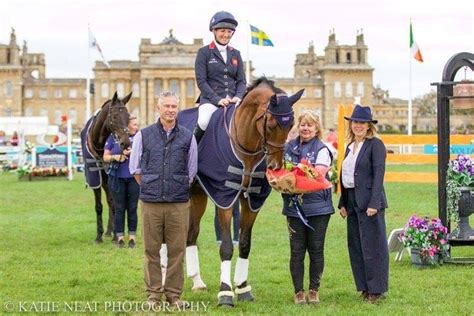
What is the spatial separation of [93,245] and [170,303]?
489 centimetres

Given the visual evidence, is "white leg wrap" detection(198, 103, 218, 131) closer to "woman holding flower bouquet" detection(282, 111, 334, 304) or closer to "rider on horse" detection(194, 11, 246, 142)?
"rider on horse" detection(194, 11, 246, 142)

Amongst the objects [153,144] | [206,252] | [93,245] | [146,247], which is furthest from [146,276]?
[93,245]

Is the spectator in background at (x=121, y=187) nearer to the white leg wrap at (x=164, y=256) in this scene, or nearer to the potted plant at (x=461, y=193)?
the white leg wrap at (x=164, y=256)

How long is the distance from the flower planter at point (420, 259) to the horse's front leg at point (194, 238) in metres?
2.77

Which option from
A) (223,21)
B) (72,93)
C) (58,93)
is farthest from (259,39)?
(72,93)

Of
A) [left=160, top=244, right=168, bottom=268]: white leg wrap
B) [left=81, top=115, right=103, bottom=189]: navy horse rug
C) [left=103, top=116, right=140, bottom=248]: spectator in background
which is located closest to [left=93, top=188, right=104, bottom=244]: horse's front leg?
[left=81, top=115, right=103, bottom=189]: navy horse rug

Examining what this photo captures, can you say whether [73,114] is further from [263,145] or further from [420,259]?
[263,145]

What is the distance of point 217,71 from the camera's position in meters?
9.06

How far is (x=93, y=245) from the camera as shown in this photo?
12570 mm

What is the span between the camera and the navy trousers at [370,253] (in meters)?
8.28

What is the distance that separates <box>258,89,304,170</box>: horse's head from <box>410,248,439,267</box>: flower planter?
3489 millimetres

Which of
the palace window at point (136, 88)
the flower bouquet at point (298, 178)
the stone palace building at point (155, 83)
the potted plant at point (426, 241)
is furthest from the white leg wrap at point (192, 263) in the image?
the palace window at point (136, 88)

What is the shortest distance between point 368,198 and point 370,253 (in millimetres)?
542

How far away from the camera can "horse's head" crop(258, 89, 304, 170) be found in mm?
7398
